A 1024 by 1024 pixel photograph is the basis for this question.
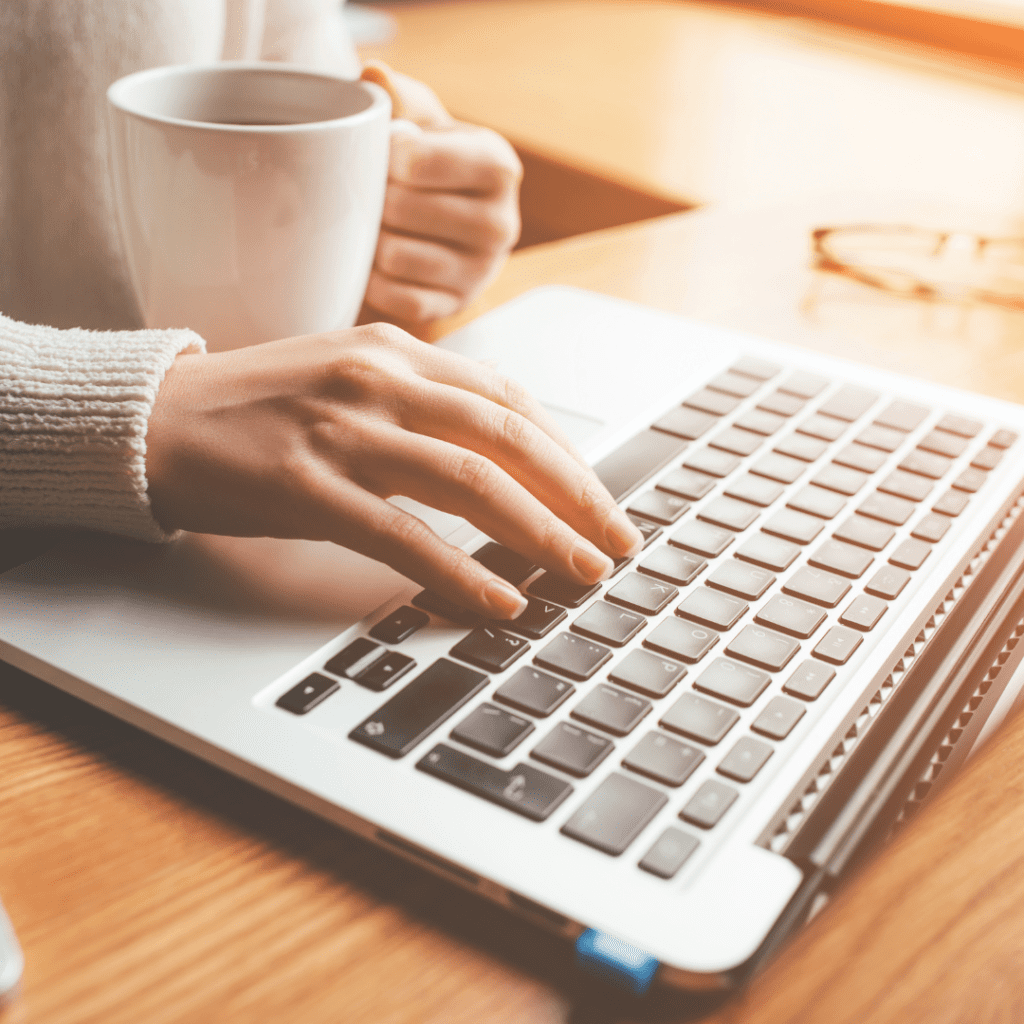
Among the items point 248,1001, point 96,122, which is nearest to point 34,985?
point 248,1001

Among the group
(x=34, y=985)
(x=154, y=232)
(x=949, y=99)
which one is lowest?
(x=34, y=985)

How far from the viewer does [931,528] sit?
0.44 metres

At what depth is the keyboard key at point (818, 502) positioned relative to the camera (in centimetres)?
45

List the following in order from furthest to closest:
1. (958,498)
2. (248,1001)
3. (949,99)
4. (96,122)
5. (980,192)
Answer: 1. (949,99)
2. (980,192)
3. (96,122)
4. (958,498)
5. (248,1001)

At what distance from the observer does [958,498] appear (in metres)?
0.46

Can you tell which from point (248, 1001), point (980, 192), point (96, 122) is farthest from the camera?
point (980, 192)

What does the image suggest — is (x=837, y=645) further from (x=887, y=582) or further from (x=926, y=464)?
(x=926, y=464)

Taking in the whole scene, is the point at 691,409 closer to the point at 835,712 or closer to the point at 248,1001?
the point at 835,712

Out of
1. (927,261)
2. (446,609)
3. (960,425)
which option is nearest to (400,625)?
(446,609)

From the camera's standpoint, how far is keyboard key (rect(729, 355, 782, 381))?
577mm

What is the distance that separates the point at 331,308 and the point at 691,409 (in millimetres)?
196

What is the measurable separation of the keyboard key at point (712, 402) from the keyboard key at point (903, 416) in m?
0.08

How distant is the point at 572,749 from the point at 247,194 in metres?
0.30

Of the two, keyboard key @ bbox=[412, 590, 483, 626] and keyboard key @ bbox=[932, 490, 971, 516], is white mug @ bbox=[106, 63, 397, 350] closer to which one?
keyboard key @ bbox=[412, 590, 483, 626]
